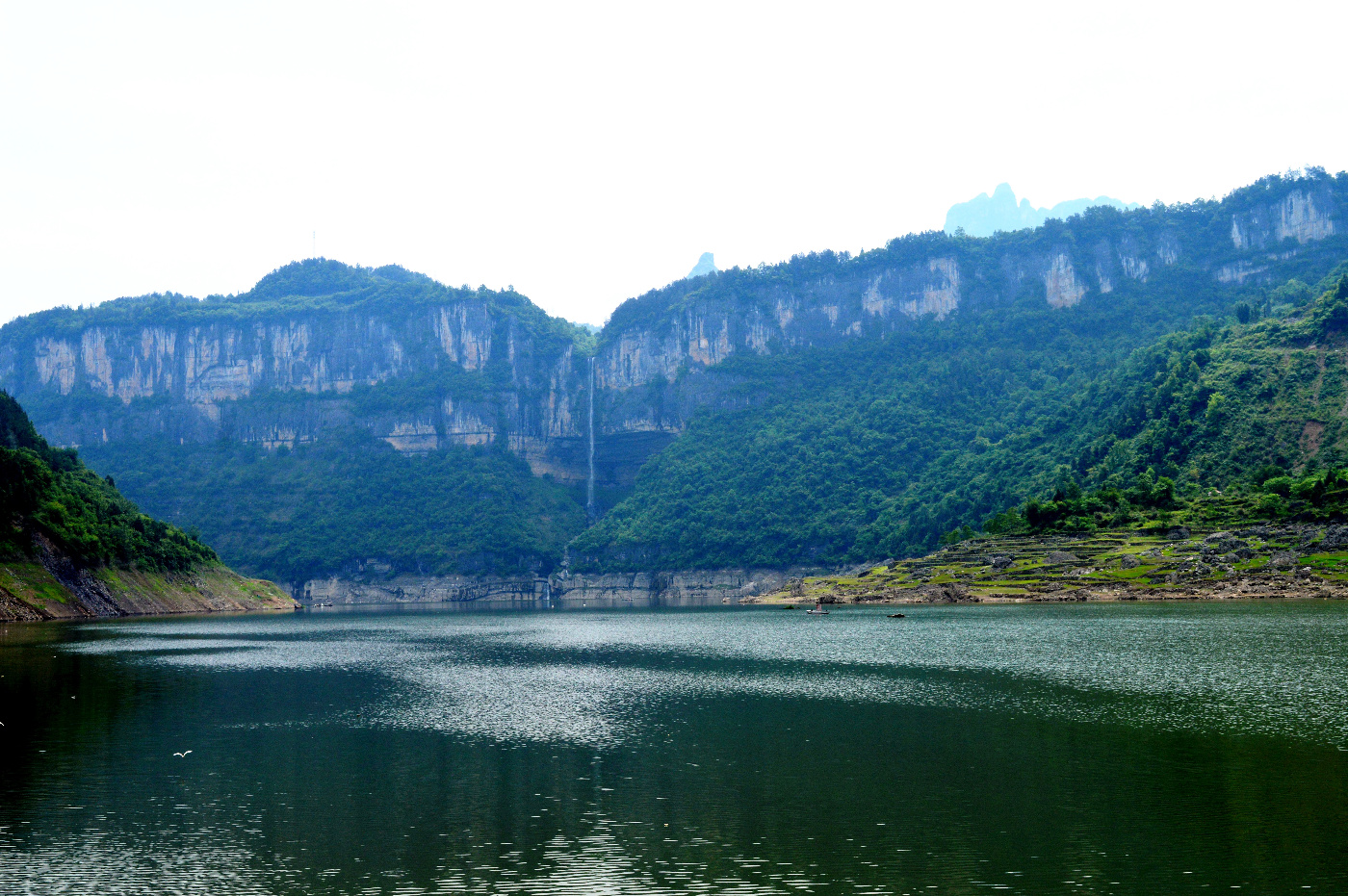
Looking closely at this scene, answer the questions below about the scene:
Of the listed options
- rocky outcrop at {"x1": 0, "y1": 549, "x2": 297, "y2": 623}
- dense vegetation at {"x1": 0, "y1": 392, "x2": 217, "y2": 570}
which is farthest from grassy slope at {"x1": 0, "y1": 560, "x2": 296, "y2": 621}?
dense vegetation at {"x1": 0, "y1": 392, "x2": 217, "y2": 570}

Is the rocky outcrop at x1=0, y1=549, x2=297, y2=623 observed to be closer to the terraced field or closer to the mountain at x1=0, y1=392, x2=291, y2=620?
the mountain at x1=0, y1=392, x2=291, y2=620

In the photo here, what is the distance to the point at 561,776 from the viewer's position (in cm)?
Result: 3075

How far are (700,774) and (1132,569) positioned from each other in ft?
298

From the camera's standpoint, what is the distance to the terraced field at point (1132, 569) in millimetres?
98125

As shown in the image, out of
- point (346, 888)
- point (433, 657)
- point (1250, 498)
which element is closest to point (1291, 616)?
point (1250, 498)

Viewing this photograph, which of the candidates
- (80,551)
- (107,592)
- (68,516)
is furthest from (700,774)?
(107,592)

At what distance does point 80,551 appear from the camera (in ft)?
381

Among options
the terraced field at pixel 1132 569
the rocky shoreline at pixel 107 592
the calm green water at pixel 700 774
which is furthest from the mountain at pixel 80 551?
the terraced field at pixel 1132 569

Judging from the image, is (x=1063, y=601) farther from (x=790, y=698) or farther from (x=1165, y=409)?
(x=790, y=698)

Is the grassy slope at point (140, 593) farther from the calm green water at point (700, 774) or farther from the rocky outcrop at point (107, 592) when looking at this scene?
the calm green water at point (700, 774)

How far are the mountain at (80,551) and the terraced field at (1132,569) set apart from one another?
284 ft

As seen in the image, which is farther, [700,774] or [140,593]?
[140,593]

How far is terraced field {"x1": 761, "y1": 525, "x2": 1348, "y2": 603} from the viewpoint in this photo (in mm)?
98125

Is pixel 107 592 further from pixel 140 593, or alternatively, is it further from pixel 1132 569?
pixel 1132 569
